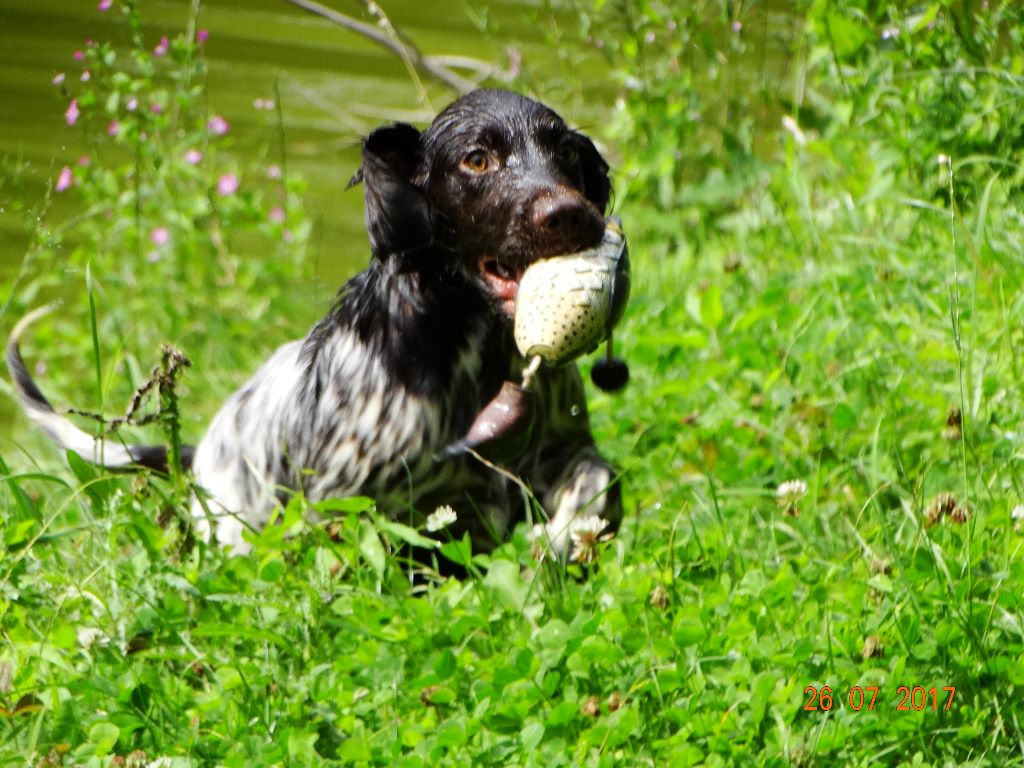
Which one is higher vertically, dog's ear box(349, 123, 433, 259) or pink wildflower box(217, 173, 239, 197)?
dog's ear box(349, 123, 433, 259)

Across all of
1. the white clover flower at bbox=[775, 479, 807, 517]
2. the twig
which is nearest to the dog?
the white clover flower at bbox=[775, 479, 807, 517]

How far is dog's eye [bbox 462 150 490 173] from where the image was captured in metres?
3.69

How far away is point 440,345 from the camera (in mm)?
3680

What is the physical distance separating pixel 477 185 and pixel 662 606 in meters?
1.15

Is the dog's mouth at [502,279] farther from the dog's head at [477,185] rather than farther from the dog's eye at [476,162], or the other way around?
the dog's eye at [476,162]

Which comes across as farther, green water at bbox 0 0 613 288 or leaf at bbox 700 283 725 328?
green water at bbox 0 0 613 288

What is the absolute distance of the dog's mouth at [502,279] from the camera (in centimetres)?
360

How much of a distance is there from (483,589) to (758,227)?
10.2 ft

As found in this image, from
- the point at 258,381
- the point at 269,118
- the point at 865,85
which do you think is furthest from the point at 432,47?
the point at 258,381

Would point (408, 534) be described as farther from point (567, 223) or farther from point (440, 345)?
point (567, 223)

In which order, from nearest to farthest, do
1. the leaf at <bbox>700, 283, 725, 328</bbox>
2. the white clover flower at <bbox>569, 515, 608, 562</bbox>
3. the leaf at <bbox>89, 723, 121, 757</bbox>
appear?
1. the leaf at <bbox>89, 723, 121, 757</bbox>
2. the white clover flower at <bbox>569, 515, 608, 562</bbox>
3. the leaf at <bbox>700, 283, 725, 328</bbox>
